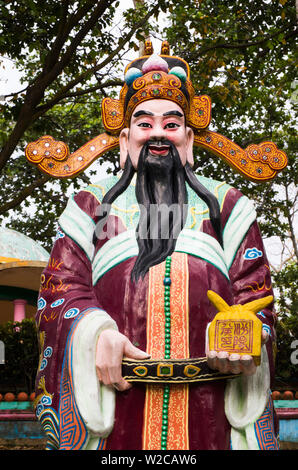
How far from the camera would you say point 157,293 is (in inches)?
135

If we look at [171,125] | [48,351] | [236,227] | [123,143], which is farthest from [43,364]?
[171,125]

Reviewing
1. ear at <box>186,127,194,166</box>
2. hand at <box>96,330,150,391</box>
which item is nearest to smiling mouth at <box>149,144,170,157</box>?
ear at <box>186,127,194,166</box>

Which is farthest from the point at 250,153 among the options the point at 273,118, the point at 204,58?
the point at 273,118

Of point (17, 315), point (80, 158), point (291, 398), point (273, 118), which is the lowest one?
point (291, 398)

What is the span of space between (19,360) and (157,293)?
4.83m

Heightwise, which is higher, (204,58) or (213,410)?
(204,58)

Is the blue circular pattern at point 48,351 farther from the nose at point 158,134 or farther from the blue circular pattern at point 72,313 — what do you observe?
the nose at point 158,134

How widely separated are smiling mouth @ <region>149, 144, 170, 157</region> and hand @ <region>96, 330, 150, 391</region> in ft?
3.82

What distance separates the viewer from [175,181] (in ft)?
12.7

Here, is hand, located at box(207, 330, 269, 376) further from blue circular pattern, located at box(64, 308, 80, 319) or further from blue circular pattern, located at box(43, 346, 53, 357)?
Answer: blue circular pattern, located at box(43, 346, 53, 357)

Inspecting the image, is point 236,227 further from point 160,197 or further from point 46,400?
point 46,400

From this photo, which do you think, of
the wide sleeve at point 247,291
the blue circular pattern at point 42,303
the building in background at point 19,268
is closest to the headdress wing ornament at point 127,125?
the wide sleeve at point 247,291

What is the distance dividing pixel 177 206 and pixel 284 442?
3.04m

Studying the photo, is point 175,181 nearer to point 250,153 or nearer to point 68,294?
point 250,153
